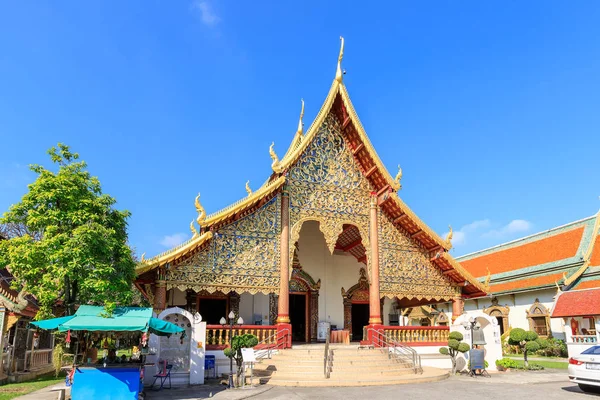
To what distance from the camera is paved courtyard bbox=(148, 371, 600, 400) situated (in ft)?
26.0

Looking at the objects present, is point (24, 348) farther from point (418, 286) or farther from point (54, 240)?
point (418, 286)

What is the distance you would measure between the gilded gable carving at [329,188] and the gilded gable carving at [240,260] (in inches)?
25.2

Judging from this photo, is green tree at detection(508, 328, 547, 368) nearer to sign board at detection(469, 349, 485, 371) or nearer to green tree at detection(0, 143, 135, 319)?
sign board at detection(469, 349, 485, 371)

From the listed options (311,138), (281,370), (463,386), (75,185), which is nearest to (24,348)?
(75,185)

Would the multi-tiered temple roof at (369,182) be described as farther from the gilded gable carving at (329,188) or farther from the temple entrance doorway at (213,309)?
the temple entrance doorway at (213,309)

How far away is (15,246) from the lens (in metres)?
7.88

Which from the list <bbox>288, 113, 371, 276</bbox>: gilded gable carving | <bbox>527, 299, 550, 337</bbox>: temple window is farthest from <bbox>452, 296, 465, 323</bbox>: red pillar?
<bbox>527, 299, 550, 337</bbox>: temple window

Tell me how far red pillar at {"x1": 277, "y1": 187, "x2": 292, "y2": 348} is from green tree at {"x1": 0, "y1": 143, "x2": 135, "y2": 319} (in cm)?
411

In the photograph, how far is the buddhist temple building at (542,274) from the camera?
59.0 ft

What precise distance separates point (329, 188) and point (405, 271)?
337cm

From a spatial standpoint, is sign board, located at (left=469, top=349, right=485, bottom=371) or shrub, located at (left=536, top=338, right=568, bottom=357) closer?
sign board, located at (left=469, top=349, right=485, bottom=371)

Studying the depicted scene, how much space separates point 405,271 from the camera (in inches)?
519

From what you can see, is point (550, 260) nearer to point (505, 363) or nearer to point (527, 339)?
point (527, 339)

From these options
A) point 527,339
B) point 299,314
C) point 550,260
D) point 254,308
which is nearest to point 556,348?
point 550,260
